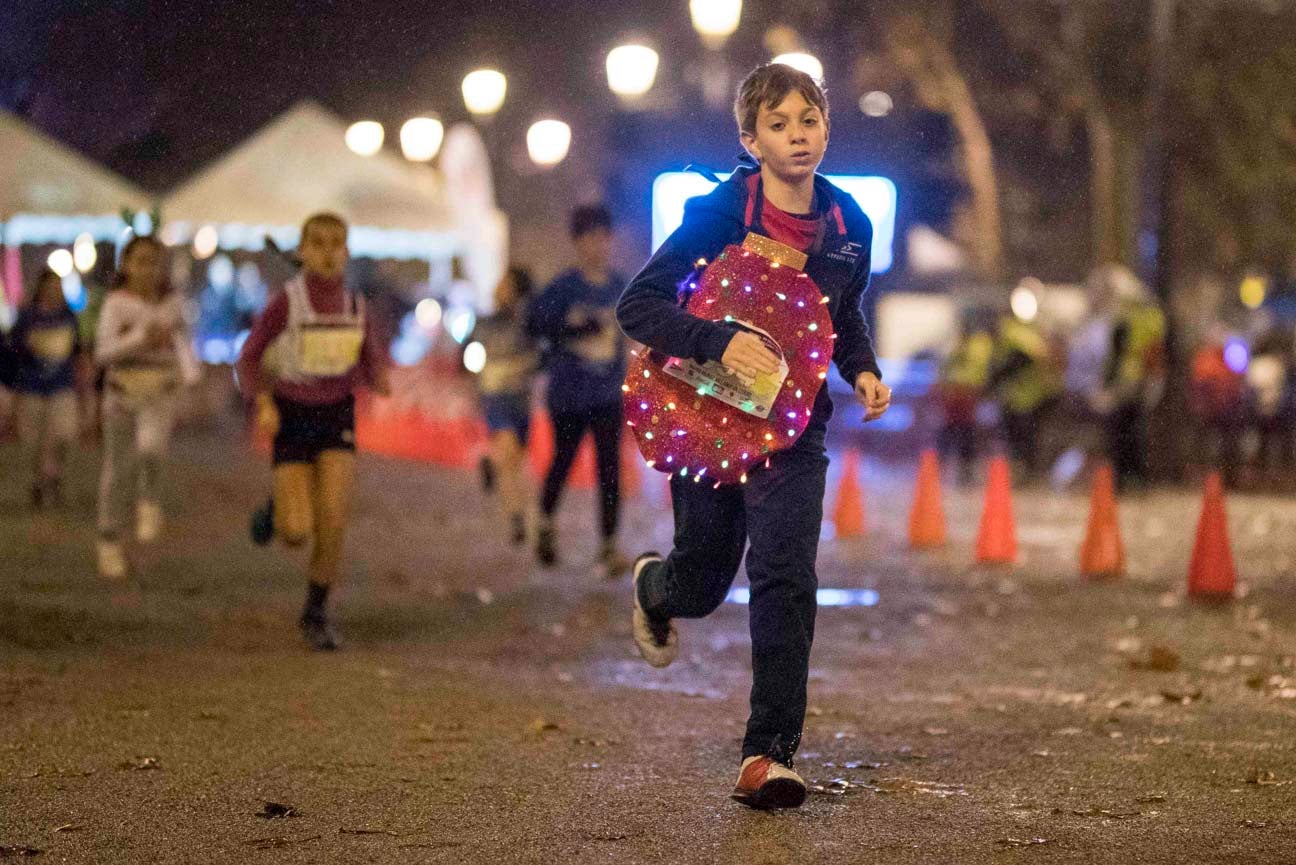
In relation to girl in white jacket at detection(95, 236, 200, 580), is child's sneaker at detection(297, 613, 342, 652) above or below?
below

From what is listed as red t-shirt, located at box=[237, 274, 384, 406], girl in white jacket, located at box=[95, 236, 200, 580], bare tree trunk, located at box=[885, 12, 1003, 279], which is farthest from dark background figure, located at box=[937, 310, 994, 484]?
bare tree trunk, located at box=[885, 12, 1003, 279]

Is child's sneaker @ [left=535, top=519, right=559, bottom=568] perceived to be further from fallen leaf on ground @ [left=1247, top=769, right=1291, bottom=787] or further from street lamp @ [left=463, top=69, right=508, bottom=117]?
street lamp @ [left=463, top=69, right=508, bottom=117]

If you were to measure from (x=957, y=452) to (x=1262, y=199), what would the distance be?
84.3 feet

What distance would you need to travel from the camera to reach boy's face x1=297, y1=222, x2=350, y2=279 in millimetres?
7797

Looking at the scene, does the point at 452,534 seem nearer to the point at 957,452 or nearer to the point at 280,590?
the point at 280,590

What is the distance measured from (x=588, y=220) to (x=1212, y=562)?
12.5 ft

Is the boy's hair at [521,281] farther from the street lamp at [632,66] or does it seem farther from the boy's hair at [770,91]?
the street lamp at [632,66]

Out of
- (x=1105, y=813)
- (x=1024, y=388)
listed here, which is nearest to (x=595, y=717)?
(x=1105, y=813)

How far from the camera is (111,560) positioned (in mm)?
10234

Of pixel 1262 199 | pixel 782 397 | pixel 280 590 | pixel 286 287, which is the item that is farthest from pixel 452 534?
pixel 1262 199

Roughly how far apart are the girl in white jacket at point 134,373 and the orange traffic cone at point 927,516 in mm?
4718

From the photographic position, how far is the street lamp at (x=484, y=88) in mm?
19219

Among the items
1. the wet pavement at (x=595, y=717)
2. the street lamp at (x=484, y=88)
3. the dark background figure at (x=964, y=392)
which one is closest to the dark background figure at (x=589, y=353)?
the wet pavement at (x=595, y=717)

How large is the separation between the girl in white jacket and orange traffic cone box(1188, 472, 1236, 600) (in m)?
5.60
